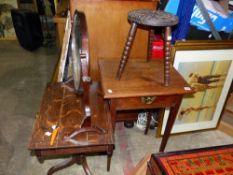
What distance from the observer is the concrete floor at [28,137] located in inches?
64.9

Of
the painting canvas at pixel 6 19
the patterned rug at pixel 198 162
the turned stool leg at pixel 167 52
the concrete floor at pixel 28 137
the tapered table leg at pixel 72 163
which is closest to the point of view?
the patterned rug at pixel 198 162

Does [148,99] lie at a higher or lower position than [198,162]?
higher

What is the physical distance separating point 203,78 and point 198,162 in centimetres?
86

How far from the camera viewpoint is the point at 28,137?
6.19 ft

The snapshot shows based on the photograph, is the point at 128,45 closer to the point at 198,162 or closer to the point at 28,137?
the point at 198,162

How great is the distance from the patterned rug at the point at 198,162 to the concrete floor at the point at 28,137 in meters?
0.67

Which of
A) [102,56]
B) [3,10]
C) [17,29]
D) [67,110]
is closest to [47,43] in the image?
[17,29]

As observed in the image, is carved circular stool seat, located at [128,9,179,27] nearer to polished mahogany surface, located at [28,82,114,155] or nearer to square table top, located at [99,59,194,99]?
square table top, located at [99,59,194,99]

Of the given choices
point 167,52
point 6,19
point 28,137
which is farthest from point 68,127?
point 6,19

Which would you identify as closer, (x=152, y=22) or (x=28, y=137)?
(x=152, y=22)

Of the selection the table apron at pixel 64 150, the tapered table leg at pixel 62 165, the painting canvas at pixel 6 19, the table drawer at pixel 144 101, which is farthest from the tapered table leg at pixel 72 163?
the painting canvas at pixel 6 19

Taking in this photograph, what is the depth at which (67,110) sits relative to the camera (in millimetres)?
1329

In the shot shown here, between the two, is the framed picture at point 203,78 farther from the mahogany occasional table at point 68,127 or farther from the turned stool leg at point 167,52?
the mahogany occasional table at point 68,127

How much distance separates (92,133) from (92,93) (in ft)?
1.25
